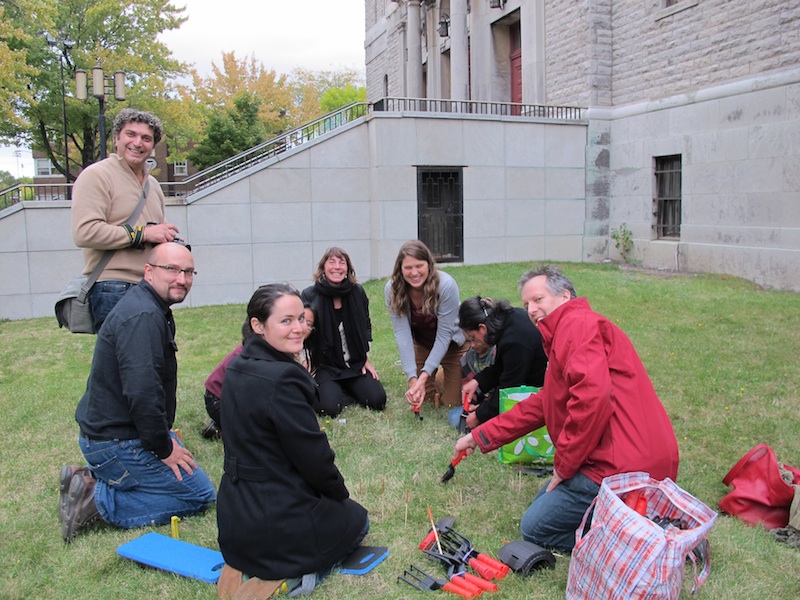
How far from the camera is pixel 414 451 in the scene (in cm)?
511

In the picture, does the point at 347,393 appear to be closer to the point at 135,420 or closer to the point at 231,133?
the point at 135,420

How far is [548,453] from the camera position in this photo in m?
4.66

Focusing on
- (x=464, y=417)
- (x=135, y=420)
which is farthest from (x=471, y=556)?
(x=464, y=417)

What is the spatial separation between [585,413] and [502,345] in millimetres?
1897

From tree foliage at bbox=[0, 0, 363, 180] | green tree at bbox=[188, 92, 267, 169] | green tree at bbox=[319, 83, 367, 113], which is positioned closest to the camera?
tree foliage at bbox=[0, 0, 363, 180]

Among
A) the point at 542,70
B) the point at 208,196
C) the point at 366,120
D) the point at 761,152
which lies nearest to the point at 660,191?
the point at 761,152

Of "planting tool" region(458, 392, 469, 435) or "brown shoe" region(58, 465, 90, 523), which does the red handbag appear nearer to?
"planting tool" region(458, 392, 469, 435)

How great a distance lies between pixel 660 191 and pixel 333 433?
38.8ft

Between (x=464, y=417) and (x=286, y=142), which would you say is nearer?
(x=464, y=417)

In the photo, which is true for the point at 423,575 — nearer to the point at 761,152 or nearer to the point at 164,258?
the point at 164,258

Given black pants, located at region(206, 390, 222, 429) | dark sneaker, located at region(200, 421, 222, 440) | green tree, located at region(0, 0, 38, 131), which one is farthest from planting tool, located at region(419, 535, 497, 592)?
green tree, located at region(0, 0, 38, 131)

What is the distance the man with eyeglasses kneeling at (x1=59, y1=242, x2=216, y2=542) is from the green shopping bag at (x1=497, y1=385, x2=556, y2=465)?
2.11 metres

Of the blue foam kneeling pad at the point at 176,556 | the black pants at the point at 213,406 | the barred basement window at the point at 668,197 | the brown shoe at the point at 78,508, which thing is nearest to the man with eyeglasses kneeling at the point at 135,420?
the brown shoe at the point at 78,508

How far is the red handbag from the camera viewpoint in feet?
12.9
